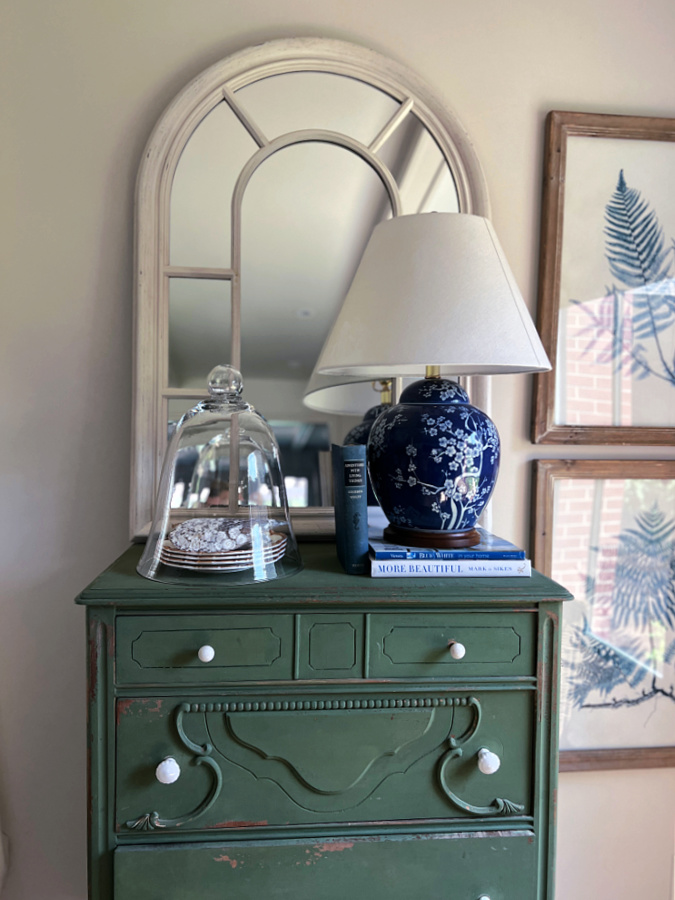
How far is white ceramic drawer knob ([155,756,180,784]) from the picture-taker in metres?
1.02

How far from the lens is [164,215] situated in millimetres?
1430

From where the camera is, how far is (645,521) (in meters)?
1.64

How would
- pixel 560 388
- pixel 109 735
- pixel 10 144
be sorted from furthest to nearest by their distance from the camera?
pixel 560 388, pixel 10 144, pixel 109 735

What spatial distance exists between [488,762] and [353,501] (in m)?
0.52

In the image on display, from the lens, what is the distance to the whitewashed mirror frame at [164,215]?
4.64 ft

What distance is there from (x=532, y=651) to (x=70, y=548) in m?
1.08

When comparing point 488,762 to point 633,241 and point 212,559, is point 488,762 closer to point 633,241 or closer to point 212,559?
point 212,559

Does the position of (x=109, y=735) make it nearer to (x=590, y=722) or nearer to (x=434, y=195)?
(x=590, y=722)

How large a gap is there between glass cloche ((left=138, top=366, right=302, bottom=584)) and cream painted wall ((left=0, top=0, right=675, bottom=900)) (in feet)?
0.99

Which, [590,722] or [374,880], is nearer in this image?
[374,880]

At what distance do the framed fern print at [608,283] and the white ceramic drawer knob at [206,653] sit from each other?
99 cm

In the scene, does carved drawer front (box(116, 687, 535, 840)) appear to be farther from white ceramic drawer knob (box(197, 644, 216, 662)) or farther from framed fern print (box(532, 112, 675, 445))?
framed fern print (box(532, 112, 675, 445))

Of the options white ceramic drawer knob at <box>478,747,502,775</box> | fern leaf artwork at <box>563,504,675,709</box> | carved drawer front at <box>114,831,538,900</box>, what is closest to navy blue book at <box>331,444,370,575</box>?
white ceramic drawer knob at <box>478,747,502,775</box>

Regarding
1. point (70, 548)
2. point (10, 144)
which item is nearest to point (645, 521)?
point (70, 548)
